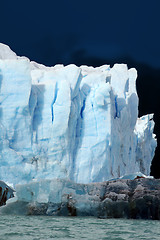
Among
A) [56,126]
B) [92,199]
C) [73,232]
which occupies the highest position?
[56,126]

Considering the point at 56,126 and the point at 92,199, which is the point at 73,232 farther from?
the point at 56,126

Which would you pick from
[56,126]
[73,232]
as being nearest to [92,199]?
[73,232]

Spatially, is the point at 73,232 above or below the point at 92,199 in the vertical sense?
below

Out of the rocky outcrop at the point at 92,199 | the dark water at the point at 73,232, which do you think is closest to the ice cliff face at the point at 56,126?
the rocky outcrop at the point at 92,199

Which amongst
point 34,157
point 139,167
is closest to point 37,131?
point 34,157

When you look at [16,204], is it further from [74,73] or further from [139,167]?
[139,167]

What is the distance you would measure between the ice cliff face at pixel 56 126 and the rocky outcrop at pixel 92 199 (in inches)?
173

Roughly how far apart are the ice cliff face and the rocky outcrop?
173 inches

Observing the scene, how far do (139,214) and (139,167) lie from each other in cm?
1089

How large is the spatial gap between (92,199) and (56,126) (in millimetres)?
5423

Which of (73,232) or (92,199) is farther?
(92,199)

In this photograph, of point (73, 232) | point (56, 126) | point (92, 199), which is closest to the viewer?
point (73, 232)

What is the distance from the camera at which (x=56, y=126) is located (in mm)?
11875

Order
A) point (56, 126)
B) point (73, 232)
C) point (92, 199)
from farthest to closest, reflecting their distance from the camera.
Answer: point (56, 126) → point (92, 199) → point (73, 232)
